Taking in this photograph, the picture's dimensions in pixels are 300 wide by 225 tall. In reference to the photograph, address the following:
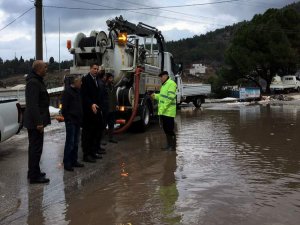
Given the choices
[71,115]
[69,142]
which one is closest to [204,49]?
[71,115]

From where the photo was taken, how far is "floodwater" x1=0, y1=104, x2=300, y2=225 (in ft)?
17.6

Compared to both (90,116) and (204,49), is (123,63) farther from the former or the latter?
(204,49)

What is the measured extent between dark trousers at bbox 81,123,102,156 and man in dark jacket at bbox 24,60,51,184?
74.0 inches

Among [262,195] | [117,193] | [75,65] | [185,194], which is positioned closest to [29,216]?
[117,193]

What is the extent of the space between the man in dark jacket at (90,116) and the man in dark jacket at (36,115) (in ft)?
6.22

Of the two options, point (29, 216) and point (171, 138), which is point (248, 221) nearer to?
point (29, 216)

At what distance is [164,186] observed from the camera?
6891 mm

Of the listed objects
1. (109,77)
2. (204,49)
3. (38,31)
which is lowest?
(109,77)

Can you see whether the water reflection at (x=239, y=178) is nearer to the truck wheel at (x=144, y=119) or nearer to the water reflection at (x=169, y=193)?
the water reflection at (x=169, y=193)

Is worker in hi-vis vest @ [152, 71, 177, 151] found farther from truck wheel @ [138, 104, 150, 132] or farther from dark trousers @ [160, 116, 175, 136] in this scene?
truck wheel @ [138, 104, 150, 132]

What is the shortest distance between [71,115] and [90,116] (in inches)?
46.2

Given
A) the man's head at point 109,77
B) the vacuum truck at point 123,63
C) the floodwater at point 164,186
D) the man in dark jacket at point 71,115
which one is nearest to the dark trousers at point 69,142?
the man in dark jacket at point 71,115

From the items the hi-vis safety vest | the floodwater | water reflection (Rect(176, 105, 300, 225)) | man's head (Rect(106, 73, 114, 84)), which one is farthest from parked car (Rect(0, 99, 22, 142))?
water reflection (Rect(176, 105, 300, 225))

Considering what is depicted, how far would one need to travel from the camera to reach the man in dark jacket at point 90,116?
9.16 metres
